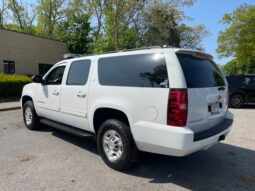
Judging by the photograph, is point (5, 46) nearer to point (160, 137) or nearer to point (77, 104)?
point (77, 104)

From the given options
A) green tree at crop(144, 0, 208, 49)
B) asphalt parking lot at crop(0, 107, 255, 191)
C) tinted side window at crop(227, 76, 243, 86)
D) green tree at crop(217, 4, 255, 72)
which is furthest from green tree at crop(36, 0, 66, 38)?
asphalt parking lot at crop(0, 107, 255, 191)

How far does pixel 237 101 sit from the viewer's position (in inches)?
502

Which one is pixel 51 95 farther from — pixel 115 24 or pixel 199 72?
pixel 115 24

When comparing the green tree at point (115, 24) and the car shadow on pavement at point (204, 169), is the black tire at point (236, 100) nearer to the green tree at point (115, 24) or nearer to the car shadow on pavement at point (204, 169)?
the car shadow on pavement at point (204, 169)

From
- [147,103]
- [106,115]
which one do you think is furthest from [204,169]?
[106,115]

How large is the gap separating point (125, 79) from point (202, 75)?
1.24 meters

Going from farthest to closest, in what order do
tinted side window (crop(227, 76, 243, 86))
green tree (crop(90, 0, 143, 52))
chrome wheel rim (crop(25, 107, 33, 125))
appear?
green tree (crop(90, 0, 143, 52)) < tinted side window (crop(227, 76, 243, 86)) < chrome wheel rim (crop(25, 107, 33, 125))

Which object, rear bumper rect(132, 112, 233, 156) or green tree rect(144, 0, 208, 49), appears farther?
green tree rect(144, 0, 208, 49)

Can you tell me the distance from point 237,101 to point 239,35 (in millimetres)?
22371

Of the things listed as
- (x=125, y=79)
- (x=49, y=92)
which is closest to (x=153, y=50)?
(x=125, y=79)

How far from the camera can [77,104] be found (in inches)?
207

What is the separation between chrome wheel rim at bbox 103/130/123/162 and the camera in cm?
443

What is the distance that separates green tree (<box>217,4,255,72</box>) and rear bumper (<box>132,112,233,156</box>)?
29469 millimetres

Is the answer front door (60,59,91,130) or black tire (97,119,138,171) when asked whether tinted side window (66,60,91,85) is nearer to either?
front door (60,59,91,130)
